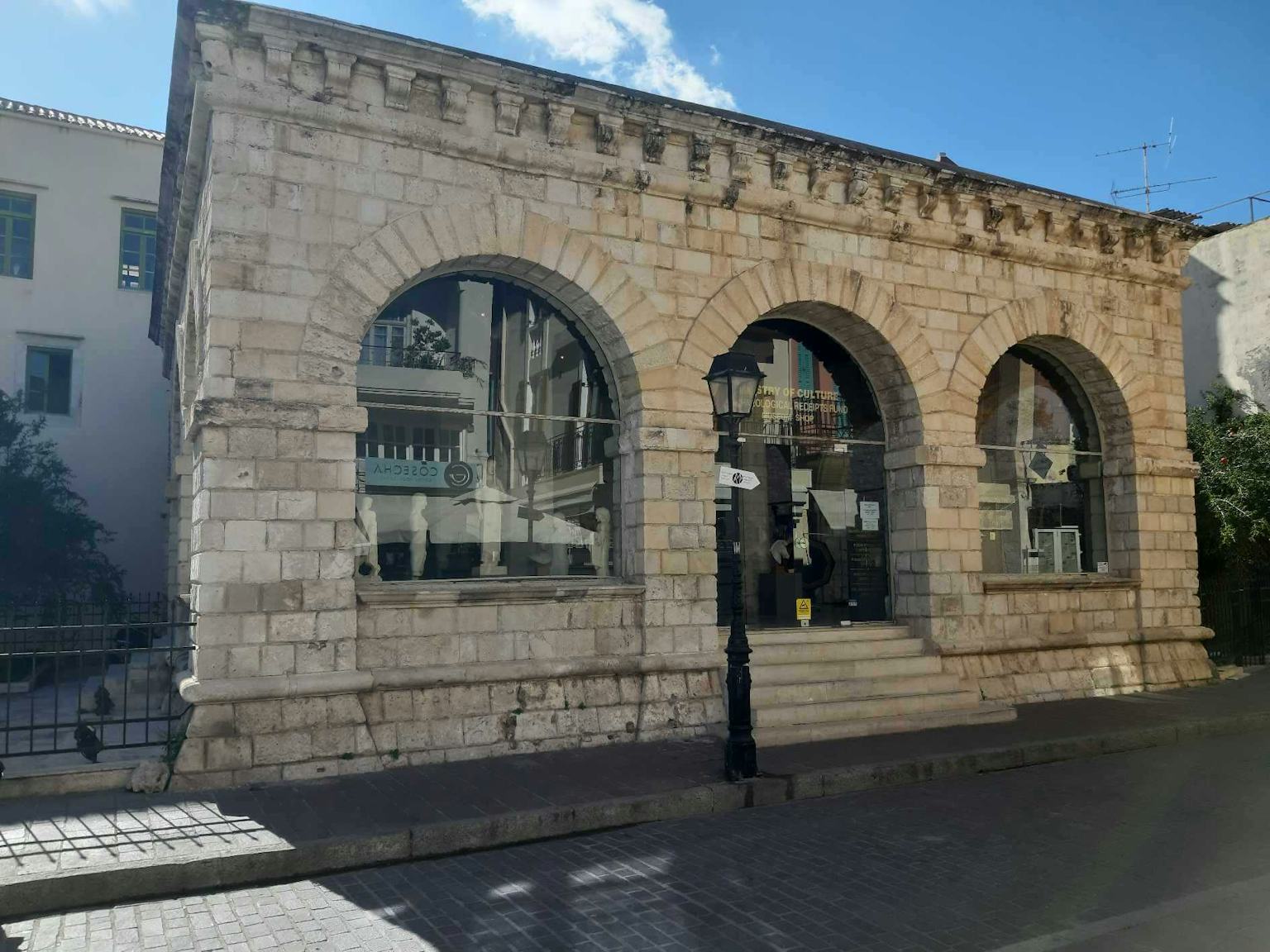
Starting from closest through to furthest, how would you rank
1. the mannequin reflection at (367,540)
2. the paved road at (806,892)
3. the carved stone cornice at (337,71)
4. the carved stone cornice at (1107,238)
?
the paved road at (806,892)
the carved stone cornice at (337,71)
the mannequin reflection at (367,540)
the carved stone cornice at (1107,238)

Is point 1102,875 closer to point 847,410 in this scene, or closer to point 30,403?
point 847,410

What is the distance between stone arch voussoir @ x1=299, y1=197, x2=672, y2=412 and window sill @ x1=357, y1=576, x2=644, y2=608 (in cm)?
193

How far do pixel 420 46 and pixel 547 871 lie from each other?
7.13 metres

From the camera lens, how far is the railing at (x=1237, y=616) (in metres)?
15.4

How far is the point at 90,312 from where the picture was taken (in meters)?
21.8

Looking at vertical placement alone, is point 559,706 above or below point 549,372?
below

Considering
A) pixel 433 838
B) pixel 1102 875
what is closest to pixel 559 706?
pixel 433 838

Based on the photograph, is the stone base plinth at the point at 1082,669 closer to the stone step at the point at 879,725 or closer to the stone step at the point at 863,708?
the stone step at the point at 863,708

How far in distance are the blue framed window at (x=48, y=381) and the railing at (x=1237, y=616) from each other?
2324cm

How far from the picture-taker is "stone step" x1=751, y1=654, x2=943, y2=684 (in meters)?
10.2

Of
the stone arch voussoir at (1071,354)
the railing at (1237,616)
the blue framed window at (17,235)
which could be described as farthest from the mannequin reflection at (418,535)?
the blue framed window at (17,235)

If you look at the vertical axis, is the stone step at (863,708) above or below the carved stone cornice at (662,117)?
below

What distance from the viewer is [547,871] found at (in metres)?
6.03

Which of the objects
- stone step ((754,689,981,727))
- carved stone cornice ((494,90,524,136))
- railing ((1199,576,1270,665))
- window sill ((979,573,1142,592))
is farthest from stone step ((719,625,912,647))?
railing ((1199,576,1270,665))
